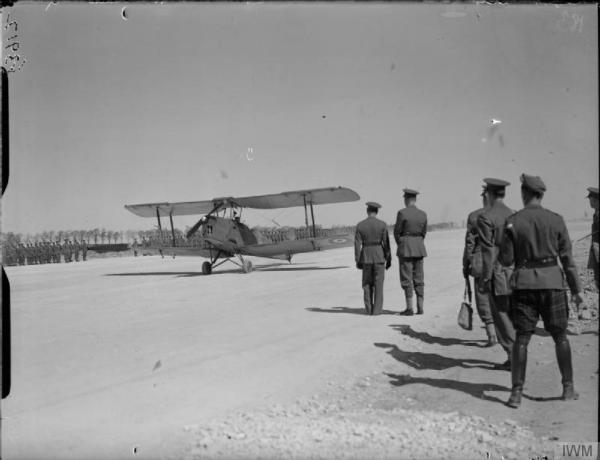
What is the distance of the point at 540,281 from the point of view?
4.23 meters

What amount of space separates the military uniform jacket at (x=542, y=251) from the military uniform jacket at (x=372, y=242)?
4.34m

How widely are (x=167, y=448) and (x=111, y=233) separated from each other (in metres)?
65.2

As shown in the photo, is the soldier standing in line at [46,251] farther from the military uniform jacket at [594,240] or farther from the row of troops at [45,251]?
the military uniform jacket at [594,240]

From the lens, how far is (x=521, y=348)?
A: 4.29 meters

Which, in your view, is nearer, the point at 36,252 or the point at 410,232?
the point at 410,232

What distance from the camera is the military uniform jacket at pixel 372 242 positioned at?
28.5ft

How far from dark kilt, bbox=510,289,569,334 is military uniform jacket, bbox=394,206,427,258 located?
4150 millimetres

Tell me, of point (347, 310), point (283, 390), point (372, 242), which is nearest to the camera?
point (283, 390)

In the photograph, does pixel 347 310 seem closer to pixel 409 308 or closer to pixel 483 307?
pixel 409 308

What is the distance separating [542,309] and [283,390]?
2375mm

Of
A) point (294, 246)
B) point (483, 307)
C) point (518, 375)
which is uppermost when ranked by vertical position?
point (294, 246)

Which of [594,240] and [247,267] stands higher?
[594,240]

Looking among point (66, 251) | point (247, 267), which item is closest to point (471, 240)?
point (247, 267)

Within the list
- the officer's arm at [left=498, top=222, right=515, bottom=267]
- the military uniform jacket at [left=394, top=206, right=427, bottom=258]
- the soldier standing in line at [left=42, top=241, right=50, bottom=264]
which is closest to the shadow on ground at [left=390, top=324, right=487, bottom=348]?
the military uniform jacket at [left=394, top=206, right=427, bottom=258]
